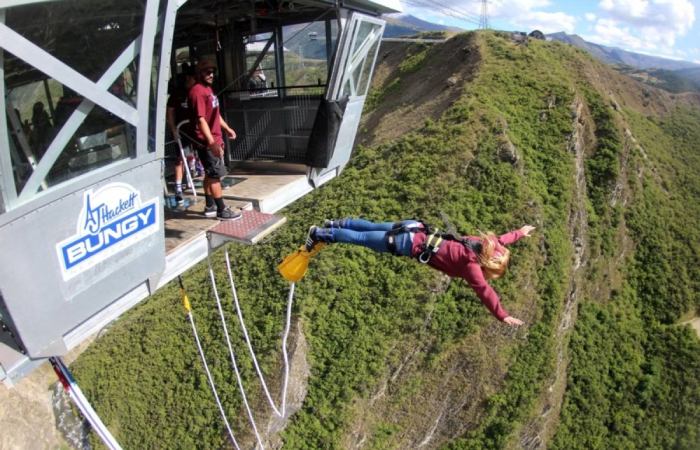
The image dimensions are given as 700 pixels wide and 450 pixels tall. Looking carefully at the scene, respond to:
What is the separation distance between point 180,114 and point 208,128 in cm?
306

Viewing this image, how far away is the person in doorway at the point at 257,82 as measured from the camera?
31.8 ft

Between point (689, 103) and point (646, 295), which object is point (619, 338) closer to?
point (646, 295)

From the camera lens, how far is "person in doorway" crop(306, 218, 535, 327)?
19.2ft

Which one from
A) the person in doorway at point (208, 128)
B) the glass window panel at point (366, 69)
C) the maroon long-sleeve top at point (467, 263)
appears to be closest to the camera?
the maroon long-sleeve top at point (467, 263)

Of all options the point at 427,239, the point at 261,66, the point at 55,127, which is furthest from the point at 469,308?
the point at 55,127

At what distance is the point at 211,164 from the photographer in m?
6.49

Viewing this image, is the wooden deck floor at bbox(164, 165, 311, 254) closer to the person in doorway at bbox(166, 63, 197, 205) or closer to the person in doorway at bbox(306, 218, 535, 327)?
the person in doorway at bbox(166, 63, 197, 205)

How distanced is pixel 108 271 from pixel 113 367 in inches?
584

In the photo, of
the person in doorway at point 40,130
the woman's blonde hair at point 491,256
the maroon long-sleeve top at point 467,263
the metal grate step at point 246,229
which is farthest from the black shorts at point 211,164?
the woman's blonde hair at point 491,256

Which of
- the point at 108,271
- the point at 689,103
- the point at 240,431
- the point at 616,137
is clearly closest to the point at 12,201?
the point at 108,271

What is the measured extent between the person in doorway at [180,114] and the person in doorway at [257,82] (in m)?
1.22

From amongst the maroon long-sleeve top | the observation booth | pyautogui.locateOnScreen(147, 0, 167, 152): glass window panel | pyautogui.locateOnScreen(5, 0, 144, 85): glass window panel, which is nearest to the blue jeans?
the maroon long-sleeve top

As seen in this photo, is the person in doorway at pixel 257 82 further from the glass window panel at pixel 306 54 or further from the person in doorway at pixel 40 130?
the person in doorway at pixel 40 130

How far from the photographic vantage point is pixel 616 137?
937 inches
